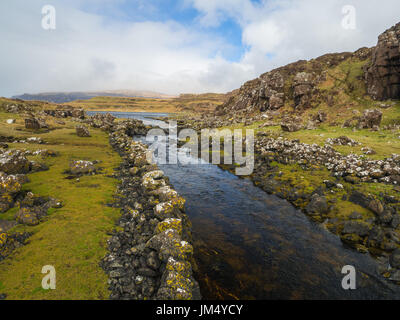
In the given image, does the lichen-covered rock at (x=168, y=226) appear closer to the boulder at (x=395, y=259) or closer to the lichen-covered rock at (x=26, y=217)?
the lichen-covered rock at (x=26, y=217)

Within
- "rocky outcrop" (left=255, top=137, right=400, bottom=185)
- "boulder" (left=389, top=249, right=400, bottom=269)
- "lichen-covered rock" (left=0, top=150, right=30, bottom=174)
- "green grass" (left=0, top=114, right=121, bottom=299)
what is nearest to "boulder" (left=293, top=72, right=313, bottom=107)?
"rocky outcrop" (left=255, top=137, right=400, bottom=185)

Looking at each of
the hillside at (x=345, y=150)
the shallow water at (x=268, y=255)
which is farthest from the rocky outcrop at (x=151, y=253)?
the hillside at (x=345, y=150)

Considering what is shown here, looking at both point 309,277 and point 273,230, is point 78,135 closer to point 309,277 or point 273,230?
point 273,230

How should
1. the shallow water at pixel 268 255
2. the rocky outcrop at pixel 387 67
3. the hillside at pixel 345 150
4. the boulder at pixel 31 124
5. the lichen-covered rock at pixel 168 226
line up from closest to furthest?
the shallow water at pixel 268 255 < the lichen-covered rock at pixel 168 226 < the hillside at pixel 345 150 < the rocky outcrop at pixel 387 67 < the boulder at pixel 31 124

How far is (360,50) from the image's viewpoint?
6191cm

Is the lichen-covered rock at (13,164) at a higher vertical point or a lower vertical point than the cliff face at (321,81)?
lower

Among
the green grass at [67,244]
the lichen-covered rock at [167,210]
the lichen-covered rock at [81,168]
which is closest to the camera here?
the green grass at [67,244]

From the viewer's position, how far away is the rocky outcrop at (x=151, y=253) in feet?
28.4

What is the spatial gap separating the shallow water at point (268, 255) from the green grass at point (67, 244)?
18.7ft

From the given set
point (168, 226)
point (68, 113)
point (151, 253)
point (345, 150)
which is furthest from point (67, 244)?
point (68, 113)

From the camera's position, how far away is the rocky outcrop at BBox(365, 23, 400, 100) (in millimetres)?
39375

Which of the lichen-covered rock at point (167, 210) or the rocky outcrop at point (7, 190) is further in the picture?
the lichen-covered rock at point (167, 210)

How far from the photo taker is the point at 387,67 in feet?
134
